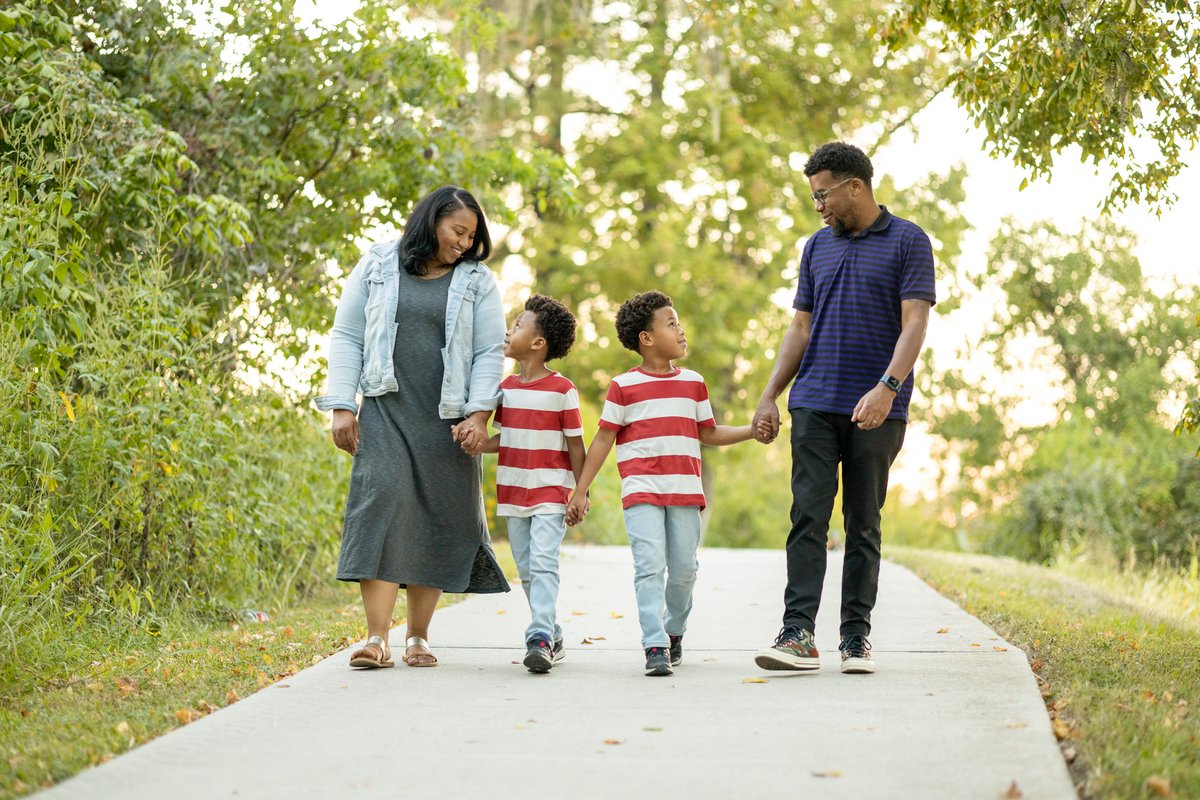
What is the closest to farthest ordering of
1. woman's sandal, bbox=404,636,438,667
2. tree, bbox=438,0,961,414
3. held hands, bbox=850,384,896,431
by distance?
held hands, bbox=850,384,896,431, woman's sandal, bbox=404,636,438,667, tree, bbox=438,0,961,414

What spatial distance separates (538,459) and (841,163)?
1.65 metres

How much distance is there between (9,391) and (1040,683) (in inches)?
169

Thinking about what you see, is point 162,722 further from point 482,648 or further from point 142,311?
point 142,311

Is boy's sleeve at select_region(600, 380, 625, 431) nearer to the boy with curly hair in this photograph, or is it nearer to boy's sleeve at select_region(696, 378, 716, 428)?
the boy with curly hair

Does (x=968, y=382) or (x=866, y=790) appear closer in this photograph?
(x=866, y=790)

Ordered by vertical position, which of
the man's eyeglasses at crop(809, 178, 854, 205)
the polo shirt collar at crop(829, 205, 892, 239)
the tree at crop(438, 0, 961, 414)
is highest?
the tree at crop(438, 0, 961, 414)

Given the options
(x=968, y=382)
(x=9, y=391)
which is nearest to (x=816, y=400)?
(x=9, y=391)

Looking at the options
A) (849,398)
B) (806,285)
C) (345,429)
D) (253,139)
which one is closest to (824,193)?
(806,285)

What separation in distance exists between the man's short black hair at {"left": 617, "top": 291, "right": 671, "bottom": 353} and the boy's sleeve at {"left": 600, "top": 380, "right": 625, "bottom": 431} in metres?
0.19

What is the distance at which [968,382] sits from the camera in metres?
29.5

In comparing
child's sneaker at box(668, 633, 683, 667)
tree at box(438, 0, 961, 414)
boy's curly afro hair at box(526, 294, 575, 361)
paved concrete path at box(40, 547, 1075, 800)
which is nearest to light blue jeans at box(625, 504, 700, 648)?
child's sneaker at box(668, 633, 683, 667)

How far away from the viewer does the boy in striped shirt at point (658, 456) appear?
5211mm

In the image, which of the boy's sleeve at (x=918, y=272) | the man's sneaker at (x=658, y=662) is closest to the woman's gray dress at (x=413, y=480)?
the man's sneaker at (x=658, y=662)

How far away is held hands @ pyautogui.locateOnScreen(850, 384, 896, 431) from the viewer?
4.90m
